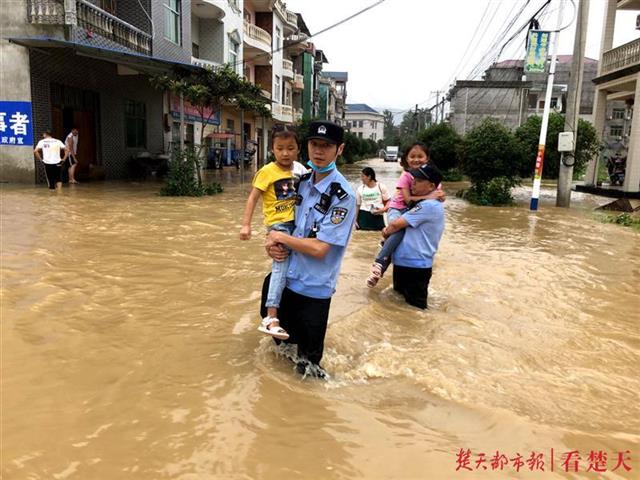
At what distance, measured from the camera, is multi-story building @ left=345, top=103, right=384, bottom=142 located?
113625 millimetres

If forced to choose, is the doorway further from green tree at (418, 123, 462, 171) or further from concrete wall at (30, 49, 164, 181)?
green tree at (418, 123, 462, 171)

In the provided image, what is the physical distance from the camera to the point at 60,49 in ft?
46.6

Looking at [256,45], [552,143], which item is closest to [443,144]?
[552,143]

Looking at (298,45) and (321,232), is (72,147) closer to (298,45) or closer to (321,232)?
(321,232)

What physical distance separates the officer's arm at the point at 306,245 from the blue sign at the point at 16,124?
12980 millimetres

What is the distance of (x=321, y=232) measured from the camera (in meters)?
3.02

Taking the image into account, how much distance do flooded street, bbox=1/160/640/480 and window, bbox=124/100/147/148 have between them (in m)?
12.7

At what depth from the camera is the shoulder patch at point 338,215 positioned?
3.00 m

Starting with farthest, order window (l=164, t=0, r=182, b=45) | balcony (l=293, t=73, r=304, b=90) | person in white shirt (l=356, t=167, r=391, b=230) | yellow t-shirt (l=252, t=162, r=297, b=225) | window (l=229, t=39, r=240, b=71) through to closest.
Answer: balcony (l=293, t=73, r=304, b=90), window (l=229, t=39, r=240, b=71), window (l=164, t=0, r=182, b=45), person in white shirt (l=356, t=167, r=391, b=230), yellow t-shirt (l=252, t=162, r=297, b=225)

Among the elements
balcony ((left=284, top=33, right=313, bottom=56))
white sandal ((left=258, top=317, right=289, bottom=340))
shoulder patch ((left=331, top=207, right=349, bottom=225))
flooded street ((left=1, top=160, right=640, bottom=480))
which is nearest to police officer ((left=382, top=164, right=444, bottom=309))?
flooded street ((left=1, top=160, right=640, bottom=480))

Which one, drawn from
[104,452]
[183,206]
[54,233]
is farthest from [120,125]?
[104,452]

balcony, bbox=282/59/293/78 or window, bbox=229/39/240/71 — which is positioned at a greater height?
balcony, bbox=282/59/293/78

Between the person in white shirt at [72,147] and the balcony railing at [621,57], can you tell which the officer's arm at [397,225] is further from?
the balcony railing at [621,57]

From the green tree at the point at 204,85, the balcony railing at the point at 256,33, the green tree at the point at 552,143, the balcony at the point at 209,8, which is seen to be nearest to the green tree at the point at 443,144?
the green tree at the point at 552,143
